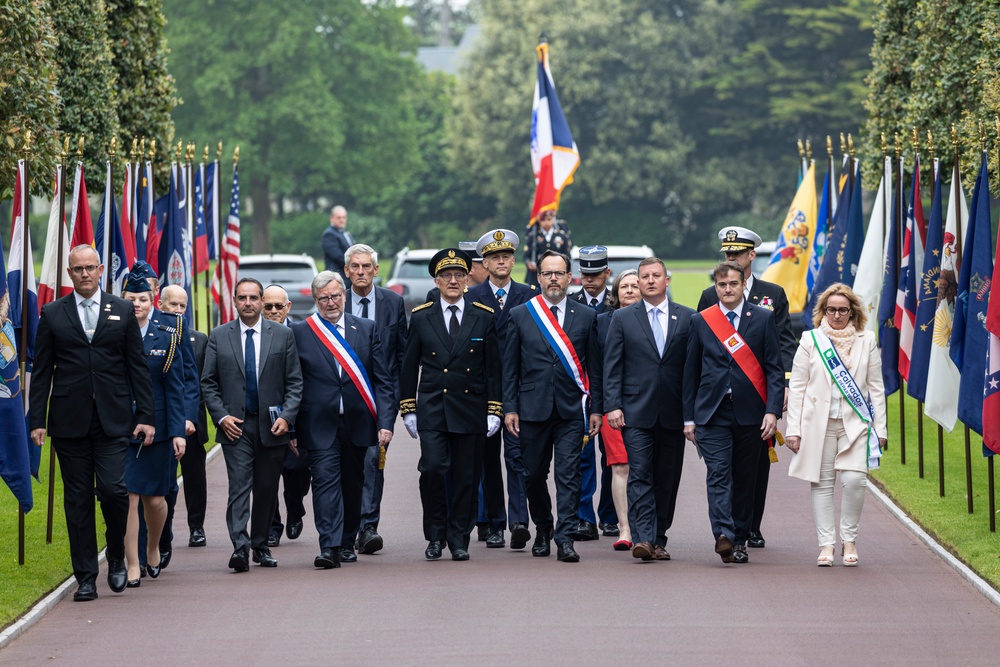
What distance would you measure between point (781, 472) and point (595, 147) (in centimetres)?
5743

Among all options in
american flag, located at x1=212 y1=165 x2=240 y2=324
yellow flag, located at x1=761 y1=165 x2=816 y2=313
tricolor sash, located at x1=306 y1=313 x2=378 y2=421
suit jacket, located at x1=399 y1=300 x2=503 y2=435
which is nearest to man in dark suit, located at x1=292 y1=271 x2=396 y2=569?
tricolor sash, located at x1=306 y1=313 x2=378 y2=421

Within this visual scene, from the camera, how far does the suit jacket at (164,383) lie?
10.9 metres

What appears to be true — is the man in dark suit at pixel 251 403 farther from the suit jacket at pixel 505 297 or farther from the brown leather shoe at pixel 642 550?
the brown leather shoe at pixel 642 550

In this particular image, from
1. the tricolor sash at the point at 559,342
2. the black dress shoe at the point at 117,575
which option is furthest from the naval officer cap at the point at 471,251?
the black dress shoe at the point at 117,575

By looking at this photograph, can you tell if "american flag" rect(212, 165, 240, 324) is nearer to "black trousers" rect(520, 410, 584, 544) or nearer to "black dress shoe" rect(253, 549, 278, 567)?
"black dress shoe" rect(253, 549, 278, 567)

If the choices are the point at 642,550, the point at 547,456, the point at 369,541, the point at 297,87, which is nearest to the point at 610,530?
the point at 547,456

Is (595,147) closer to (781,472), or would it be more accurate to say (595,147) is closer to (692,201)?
(692,201)

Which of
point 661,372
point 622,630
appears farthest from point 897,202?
point 622,630

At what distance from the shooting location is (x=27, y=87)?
51.0 feet

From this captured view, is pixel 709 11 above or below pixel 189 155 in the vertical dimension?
above

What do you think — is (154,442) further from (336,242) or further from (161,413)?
(336,242)

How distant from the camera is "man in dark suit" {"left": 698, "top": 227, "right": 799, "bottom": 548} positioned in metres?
12.0

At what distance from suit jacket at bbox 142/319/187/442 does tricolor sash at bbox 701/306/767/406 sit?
3442 mm

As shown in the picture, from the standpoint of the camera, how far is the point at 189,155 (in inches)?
797
